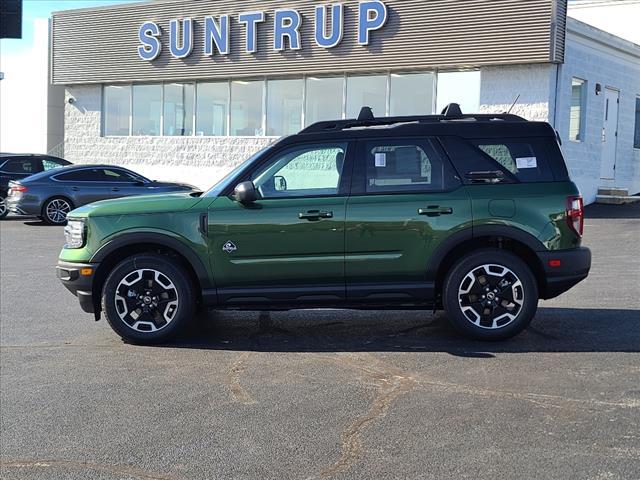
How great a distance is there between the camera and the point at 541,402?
515 cm

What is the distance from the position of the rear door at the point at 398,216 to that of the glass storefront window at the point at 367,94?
1395cm

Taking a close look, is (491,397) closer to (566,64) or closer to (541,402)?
(541,402)

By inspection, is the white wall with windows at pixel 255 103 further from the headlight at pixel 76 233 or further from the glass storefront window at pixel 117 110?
the headlight at pixel 76 233

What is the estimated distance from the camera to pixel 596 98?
64.6 ft

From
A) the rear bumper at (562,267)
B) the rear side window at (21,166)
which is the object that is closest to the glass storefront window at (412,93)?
the rear side window at (21,166)

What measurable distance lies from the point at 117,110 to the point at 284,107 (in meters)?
6.82

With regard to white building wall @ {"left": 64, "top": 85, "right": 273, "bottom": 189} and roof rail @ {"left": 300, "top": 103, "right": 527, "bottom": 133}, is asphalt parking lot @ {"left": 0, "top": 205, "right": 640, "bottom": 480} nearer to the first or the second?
roof rail @ {"left": 300, "top": 103, "right": 527, "bottom": 133}

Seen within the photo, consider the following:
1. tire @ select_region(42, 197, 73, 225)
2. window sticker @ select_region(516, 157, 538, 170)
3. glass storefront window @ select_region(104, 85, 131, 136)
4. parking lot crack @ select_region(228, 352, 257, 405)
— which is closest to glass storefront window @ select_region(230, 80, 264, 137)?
glass storefront window @ select_region(104, 85, 131, 136)

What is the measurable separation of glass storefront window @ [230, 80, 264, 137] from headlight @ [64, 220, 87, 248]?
15.7 m

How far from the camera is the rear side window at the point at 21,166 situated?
19547 millimetres

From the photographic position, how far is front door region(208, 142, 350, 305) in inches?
261

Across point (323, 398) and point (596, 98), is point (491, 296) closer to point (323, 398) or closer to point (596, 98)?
point (323, 398)

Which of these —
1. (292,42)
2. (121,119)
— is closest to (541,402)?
(292,42)

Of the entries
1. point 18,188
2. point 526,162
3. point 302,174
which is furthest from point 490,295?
point 18,188
